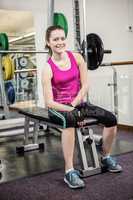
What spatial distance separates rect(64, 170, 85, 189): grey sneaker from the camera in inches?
84.2

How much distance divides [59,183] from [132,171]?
0.59 m

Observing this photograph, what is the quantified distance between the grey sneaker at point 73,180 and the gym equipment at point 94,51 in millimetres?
1452

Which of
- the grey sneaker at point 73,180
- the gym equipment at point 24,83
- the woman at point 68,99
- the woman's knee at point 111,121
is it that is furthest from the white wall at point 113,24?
the grey sneaker at point 73,180

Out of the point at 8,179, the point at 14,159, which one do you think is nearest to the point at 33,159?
the point at 14,159

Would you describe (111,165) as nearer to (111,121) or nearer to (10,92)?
(111,121)

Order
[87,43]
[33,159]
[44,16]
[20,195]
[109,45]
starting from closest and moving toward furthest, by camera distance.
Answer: [20,195] < [33,159] < [87,43] < [44,16] < [109,45]

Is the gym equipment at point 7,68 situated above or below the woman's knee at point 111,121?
above

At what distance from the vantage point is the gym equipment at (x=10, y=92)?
4645 mm

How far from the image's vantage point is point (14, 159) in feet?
9.69

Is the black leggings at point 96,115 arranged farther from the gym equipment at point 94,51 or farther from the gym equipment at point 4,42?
the gym equipment at point 4,42

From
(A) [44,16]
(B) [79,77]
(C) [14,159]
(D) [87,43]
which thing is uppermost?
(A) [44,16]

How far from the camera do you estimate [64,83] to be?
2.33 m

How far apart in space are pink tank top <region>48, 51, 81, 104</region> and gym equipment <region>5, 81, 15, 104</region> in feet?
7.84

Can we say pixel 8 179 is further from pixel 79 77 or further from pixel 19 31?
pixel 19 31
